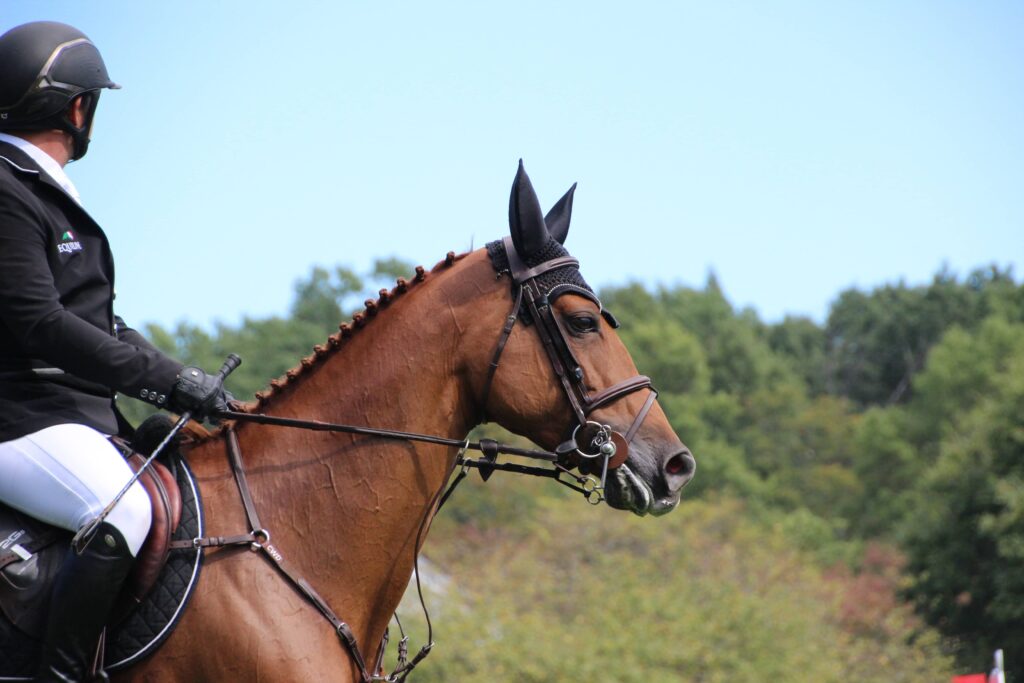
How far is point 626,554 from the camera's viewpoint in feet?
100

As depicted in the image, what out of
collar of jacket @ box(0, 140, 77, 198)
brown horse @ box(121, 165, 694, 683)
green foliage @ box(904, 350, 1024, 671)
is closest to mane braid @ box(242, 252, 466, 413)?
brown horse @ box(121, 165, 694, 683)

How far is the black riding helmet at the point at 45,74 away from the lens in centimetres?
456

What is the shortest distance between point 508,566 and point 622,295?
2350 inches

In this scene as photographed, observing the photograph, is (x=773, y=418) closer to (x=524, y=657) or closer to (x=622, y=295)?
(x=622, y=295)

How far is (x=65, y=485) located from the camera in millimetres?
4191

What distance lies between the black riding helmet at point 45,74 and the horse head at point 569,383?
1.86 meters

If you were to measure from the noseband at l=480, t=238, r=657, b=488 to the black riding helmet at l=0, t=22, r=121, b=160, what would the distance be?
1.93m

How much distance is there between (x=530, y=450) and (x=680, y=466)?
644 mm

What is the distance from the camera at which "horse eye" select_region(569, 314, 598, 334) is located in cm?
490

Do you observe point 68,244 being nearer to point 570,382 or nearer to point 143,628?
point 143,628

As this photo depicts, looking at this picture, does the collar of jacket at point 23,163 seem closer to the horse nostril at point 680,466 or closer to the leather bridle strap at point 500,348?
the leather bridle strap at point 500,348

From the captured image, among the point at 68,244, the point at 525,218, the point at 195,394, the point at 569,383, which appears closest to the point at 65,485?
the point at 195,394

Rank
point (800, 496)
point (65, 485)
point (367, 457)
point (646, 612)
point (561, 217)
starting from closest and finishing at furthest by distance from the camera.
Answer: point (65, 485)
point (367, 457)
point (561, 217)
point (646, 612)
point (800, 496)

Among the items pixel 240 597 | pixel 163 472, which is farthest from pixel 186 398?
pixel 240 597
